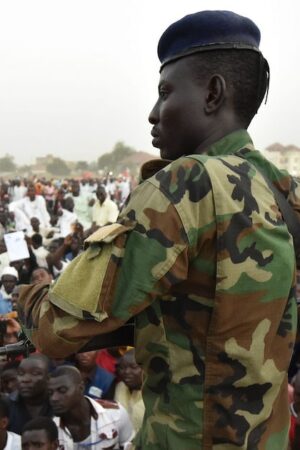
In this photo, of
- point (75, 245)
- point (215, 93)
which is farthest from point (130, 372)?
point (75, 245)

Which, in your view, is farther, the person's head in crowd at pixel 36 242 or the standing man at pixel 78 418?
the person's head in crowd at pixel 36 242

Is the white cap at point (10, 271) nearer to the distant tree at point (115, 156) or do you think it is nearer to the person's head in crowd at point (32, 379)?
the person's head in crowd at point (32, 379)

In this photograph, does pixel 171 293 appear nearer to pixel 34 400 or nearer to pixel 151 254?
pixel 151 254

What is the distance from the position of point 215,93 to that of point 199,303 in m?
0.41

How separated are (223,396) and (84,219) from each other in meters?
10.4

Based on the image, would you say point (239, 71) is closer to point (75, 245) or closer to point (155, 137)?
point (155, 137)

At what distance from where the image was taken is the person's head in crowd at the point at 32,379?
2.96 m

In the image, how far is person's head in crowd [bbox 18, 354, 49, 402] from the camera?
296cm

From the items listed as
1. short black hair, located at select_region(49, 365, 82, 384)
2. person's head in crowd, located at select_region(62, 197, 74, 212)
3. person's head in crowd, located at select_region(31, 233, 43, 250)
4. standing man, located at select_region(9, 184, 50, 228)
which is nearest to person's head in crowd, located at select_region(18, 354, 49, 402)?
short black hair, located at select_region(49, 365, 82, 384)

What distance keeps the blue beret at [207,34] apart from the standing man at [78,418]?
2.09 metres

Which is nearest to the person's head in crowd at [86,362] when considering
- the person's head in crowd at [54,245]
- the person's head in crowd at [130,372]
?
the person's head in crowd at [130,372]

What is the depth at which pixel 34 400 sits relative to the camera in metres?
3.02

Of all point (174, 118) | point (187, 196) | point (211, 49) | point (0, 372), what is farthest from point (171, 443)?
point (0, 372)

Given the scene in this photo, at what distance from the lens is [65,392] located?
9.06 ft
